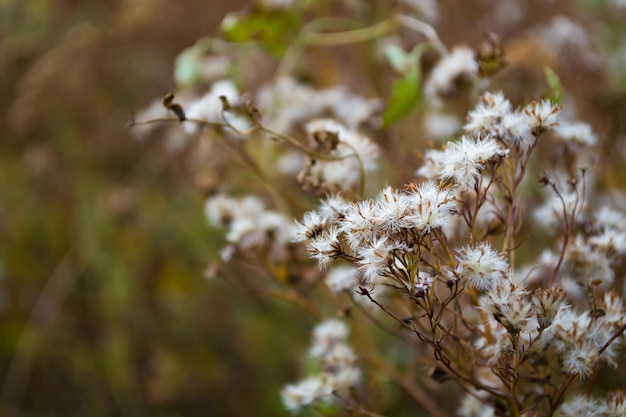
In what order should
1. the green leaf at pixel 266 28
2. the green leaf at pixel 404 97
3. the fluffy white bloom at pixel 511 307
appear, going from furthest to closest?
the green leaf at pixel 266 28, the green leaf at pixel 404 97, the fluffy white bloom at pixel 511 307

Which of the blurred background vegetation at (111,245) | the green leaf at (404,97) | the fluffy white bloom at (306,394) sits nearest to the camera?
the fluffy white bloom at (306,394)

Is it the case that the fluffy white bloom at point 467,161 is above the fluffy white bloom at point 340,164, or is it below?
below

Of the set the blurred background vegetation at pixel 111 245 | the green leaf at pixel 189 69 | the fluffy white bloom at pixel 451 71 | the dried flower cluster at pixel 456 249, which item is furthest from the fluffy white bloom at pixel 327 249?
the blurred background vegetation at pixel 111 245

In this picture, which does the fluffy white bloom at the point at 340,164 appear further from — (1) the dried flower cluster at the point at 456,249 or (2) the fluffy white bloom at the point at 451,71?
(2) the fluffy white bloom at the point at 451,71

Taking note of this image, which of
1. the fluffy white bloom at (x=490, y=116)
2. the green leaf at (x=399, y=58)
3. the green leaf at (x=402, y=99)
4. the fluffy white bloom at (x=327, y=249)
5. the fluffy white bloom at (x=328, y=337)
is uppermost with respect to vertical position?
the green leaf at (x=399, y=58)

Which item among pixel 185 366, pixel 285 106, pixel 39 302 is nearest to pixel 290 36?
pixel 285 106

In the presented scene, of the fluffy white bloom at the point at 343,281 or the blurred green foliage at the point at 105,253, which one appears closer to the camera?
the fluffy white bloom at the point at 343,281

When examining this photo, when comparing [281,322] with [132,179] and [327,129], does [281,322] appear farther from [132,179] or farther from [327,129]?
[327,129]

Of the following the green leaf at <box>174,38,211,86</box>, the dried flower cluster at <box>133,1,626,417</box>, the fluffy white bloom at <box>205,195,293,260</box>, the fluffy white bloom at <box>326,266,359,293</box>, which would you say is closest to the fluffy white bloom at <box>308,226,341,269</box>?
the dried flower cluster at <box>133,1,626,417</box>
